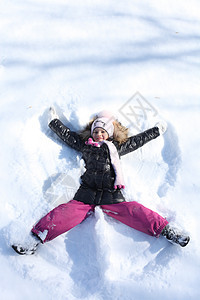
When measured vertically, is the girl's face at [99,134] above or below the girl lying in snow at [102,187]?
above

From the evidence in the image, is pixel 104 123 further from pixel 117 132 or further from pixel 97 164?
pixel 97 164

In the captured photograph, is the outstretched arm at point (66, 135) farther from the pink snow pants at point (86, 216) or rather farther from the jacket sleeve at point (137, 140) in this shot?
the pink snow pants at point (86, 216)

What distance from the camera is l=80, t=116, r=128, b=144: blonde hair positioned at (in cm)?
208

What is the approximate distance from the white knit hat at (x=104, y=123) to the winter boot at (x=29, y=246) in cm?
89

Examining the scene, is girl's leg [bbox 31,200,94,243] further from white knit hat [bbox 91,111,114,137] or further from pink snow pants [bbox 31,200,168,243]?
white knit hat [bbox 91,111,114,137]

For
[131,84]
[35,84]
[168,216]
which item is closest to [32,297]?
[168,216]

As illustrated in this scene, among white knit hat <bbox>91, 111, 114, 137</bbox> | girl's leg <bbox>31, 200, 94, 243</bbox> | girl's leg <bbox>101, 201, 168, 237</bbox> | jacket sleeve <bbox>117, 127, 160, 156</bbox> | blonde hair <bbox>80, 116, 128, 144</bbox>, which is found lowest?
girl's leg <bbox>101, 201, 168, 237</bbox>

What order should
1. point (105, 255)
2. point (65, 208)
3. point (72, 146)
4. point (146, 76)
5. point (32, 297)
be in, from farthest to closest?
point (146, 76) < point (72, 146) < point (65, 208) < point (105, 255) < point (32, 297)

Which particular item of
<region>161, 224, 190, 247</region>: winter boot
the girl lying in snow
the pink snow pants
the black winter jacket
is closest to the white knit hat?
the girl lying in snow

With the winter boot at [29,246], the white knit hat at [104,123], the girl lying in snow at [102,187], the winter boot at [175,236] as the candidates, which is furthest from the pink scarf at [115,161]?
the winter boot at [29,246]

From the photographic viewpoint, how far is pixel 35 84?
2.31 meters

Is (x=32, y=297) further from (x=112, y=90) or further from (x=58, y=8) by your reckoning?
(x=58, y=8)

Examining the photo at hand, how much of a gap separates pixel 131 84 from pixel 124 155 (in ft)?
2.15

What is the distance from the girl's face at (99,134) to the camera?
81.7 inches
